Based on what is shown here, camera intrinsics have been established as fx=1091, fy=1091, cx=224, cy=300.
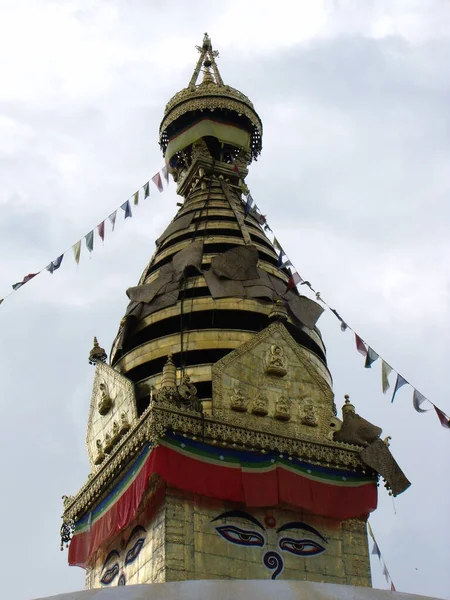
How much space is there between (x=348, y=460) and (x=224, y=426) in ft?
7.77

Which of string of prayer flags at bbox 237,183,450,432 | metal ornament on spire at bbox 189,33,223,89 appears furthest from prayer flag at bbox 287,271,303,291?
metal ornament on spire at bbox 189,33,223,89

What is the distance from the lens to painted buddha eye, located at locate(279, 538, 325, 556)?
1772cm

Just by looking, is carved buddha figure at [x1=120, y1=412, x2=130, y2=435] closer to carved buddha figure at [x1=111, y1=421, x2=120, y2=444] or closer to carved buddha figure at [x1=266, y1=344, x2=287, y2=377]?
carved buddha figure at [x1=111, y1=421, x2=120, y2=444]

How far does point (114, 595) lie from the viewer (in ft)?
39.9

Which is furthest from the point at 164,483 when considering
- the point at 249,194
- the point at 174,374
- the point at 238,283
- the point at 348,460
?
the point at 249,194

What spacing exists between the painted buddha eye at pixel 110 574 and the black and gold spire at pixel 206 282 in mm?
2793

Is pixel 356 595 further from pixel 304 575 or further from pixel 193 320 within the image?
pixel 193 320

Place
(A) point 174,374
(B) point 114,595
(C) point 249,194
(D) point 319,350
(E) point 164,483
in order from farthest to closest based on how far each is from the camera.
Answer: (C) point 249,194 → (D) point 319,350 → (A) point 174,374 → (E) point 164,483 → (B) point 114,595

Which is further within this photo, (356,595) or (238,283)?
(238,283)

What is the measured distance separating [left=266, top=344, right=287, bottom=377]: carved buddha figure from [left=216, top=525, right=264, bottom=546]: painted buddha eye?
10.3 ft

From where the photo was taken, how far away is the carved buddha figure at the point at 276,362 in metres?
19.5

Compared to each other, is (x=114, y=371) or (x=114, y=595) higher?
(x=114, y=371)

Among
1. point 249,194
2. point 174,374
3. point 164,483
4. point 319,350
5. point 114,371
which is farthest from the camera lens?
point 249,194

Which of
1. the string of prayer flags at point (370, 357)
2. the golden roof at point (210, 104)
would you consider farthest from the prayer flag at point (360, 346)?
the golden roof at point (210, 104)
